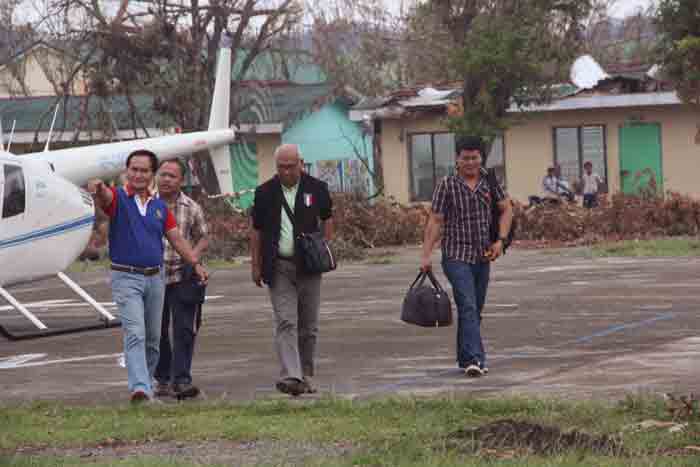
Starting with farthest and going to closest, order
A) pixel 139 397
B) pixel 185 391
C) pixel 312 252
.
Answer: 1. pixel 185 391
2. pixel 312 252
3. pixel 139 397

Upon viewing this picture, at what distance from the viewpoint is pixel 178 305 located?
1216cm

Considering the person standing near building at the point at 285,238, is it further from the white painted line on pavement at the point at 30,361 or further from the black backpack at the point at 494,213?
the white painted line on pavement at the point at 30,361

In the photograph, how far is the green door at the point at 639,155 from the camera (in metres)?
37.6

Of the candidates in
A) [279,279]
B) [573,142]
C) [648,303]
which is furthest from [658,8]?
[279,279]

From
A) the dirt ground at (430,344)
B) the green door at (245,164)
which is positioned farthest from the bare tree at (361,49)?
the dirt ground at (430,344)

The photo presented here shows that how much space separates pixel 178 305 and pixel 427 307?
6.45 ft

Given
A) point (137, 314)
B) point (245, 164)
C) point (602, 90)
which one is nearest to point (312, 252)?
point (137, 314)

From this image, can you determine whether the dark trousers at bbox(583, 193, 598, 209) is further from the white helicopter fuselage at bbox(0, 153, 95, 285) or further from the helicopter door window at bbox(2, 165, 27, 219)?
the helicopter door window at bbox(2, 165, 27, 219)

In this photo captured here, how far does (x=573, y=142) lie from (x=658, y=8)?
8811 millimetres

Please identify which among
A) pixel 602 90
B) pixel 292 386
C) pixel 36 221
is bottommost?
pixel 292 386

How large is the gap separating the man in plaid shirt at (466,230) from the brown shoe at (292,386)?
5.02 feet

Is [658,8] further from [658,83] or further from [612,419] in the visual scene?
[612,419]

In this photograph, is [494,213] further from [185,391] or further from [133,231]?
[133,231]

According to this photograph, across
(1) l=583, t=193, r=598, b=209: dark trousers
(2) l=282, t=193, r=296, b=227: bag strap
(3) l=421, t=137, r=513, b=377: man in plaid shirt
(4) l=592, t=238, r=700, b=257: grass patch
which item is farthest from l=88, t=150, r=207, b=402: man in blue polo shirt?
(1) l=583, t=193, r=598, b=209: dark trousers
